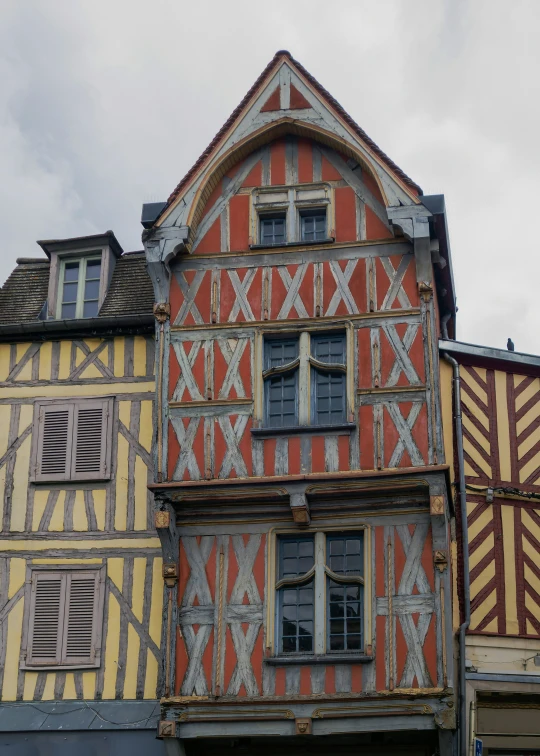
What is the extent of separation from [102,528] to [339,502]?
3.62 meters

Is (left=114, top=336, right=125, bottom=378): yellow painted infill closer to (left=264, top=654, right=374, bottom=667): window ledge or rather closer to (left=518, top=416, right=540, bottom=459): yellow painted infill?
(left=264, top=654, right=374, bottom=667): window ledge

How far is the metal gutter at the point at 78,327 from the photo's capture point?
1878 centimetres

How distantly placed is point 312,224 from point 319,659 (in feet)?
21.3

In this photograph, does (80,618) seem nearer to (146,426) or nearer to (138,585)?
(138,585)

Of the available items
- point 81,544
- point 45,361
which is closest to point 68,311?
point 45,361

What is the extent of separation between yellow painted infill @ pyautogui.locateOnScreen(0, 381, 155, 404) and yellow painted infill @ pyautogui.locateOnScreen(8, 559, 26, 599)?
2.57m

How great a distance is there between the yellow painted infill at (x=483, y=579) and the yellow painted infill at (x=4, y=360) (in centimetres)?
777

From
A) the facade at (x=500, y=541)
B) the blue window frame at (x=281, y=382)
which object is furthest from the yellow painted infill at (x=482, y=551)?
the blue window frame at (x=281, y=382)

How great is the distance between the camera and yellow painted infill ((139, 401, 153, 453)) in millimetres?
18203

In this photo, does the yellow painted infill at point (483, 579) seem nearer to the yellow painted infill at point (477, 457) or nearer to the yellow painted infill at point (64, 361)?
the yellow painted infill at point (477, 457)

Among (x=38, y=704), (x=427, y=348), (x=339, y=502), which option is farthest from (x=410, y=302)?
(x=38, y=704)

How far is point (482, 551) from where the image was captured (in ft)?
59.2

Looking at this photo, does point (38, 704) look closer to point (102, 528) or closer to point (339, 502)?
point (102, 528)

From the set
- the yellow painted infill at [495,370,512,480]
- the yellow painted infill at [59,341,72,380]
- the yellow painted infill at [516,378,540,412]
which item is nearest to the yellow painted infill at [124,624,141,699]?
the yellow painted infill at [59,341,72,380]
